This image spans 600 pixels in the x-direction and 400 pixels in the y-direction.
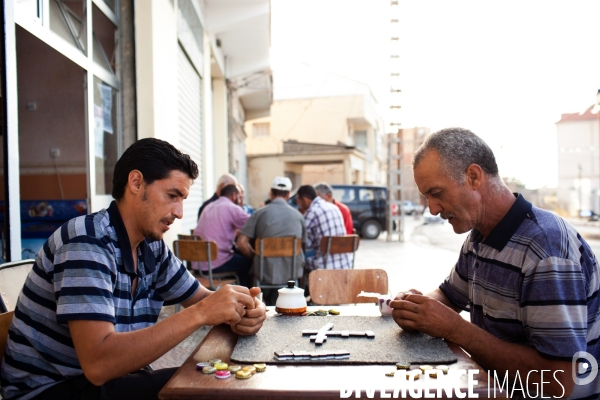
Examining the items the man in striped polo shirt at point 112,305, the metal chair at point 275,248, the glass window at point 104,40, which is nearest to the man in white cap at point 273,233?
the metal chair at point 275,248

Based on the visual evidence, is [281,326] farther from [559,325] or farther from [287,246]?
[287,246]

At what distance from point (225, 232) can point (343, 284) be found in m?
2.57

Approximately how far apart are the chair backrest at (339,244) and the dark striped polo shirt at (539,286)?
3.75 meters

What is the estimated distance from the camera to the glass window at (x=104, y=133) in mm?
4836

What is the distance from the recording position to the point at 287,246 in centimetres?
506

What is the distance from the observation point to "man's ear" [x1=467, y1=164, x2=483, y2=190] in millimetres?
1921

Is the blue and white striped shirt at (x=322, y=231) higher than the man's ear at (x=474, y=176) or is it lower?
lower

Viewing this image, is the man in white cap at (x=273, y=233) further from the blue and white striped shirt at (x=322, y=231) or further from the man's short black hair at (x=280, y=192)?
the blue and white striped shirt at (x=322, y=231)

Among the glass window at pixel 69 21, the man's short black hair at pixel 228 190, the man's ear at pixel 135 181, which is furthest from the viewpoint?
the man's short black hair at pixel 228 190

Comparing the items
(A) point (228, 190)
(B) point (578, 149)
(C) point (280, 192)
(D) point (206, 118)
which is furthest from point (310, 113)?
(B) point (578, 149)

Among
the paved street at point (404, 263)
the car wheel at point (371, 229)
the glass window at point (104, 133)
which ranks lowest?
the paved street at point (404, 263)

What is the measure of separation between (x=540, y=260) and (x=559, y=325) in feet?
0.71

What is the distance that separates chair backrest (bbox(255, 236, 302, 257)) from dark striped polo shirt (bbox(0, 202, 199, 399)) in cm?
312

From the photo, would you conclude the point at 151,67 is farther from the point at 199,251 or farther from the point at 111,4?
the point at 199,251
